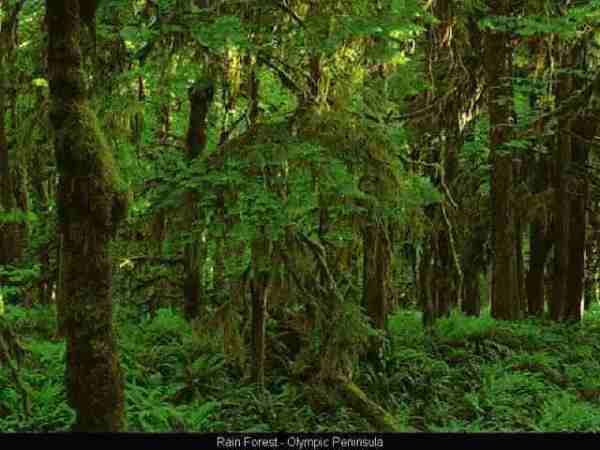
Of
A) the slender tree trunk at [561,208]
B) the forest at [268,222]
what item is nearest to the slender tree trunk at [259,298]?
the forest at [268,222]

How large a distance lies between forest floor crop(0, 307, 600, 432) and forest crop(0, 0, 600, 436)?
43 millimetres

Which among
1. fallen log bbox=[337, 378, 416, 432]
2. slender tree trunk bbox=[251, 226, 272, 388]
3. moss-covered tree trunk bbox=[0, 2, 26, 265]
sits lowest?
fallen log bbox=[337, 378, 416, 432]

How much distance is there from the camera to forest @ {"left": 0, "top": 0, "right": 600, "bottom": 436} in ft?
20.0

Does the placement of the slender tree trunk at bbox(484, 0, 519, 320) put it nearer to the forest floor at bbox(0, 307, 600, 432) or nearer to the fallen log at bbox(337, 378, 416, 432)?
the forest floor at bbox(0, 307, 600, 432)

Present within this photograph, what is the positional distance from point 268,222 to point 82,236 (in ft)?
6.97

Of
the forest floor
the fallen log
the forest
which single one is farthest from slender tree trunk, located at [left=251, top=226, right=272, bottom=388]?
the fallen log

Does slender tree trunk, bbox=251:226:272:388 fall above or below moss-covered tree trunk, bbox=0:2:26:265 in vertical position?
below

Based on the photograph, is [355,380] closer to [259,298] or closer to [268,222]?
[259,298]

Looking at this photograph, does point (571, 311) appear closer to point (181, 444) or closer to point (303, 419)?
point (303, 419)

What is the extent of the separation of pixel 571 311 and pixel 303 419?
9315 millimetres

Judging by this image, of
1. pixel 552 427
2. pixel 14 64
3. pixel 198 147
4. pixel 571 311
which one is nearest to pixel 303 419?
pixel 552 427

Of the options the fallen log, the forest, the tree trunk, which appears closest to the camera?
the forest

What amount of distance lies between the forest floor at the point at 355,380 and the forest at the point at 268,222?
4 cm

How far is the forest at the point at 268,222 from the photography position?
6.11 meters
